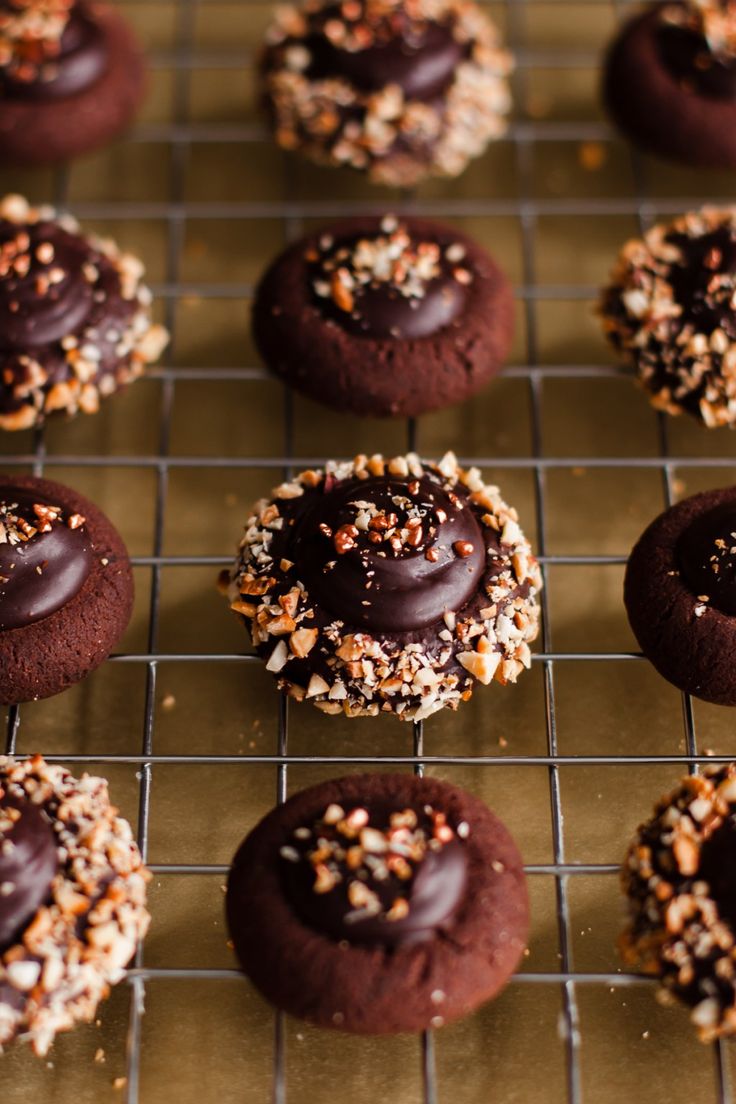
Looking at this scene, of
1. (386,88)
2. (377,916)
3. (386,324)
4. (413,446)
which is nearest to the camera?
(377,916)

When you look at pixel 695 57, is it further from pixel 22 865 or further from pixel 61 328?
pixel 22 865

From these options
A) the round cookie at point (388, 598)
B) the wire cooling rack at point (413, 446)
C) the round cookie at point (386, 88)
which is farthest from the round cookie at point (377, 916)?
the round cookie at point (386, 88)

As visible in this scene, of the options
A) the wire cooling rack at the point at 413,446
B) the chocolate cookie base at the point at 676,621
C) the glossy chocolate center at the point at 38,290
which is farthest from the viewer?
the glossy chocolate center at the point at 38,290

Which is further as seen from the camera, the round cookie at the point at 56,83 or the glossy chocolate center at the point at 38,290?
the round cookie at the point at 56,83

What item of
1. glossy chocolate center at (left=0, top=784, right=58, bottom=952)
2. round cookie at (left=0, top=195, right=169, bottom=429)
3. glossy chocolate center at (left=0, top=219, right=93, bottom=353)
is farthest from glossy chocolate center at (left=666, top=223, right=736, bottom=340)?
glossy chocolate center at (left=0, top=784, right=58, bottom=952)

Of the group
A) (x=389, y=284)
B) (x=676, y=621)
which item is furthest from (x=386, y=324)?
(x=676, y=621)

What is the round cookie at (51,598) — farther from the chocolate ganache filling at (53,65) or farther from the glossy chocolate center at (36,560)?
the chocolate ganache filling at (53,65)
